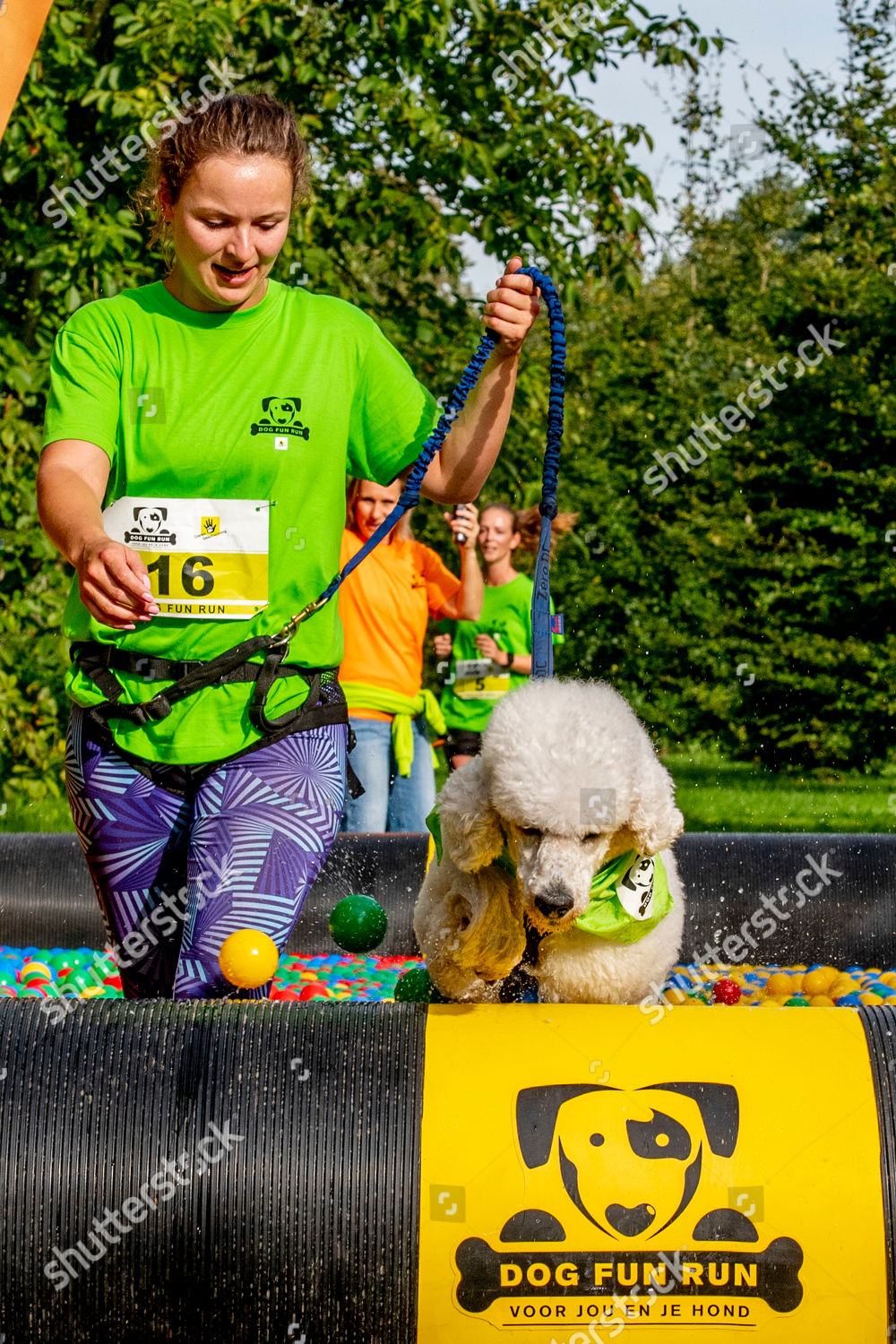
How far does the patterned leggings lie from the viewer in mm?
2615

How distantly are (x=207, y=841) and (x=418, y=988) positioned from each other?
0.66m

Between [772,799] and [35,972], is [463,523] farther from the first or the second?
[772,799]

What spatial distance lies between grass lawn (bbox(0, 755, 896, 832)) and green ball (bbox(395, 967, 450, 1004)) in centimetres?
505

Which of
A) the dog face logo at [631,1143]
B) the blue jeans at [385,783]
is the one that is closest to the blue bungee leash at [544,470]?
the dog face logo at [631,1143]

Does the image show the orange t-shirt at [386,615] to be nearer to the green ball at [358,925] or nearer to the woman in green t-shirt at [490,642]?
the woman in green t-shirt at [490,642]

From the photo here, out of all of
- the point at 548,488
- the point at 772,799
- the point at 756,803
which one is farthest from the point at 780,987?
the point at 772,799

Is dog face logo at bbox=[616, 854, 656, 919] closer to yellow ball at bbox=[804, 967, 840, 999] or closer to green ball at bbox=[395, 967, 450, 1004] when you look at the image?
green ball at bbox=[395, 967, 450, 1004]

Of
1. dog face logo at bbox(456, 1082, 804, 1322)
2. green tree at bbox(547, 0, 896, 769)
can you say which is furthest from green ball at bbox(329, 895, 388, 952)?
green tree at bbox(547, 0, 896, 769)

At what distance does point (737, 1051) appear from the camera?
2.41 metres

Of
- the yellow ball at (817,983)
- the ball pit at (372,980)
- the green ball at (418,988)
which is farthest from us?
the yellow ball at (817,983)

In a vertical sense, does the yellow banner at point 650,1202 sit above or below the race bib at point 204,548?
below

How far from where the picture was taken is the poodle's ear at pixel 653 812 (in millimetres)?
2559

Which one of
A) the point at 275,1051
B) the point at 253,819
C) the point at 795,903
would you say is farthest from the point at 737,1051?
the point at 795,903

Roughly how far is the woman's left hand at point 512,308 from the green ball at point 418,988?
1.32 metres
